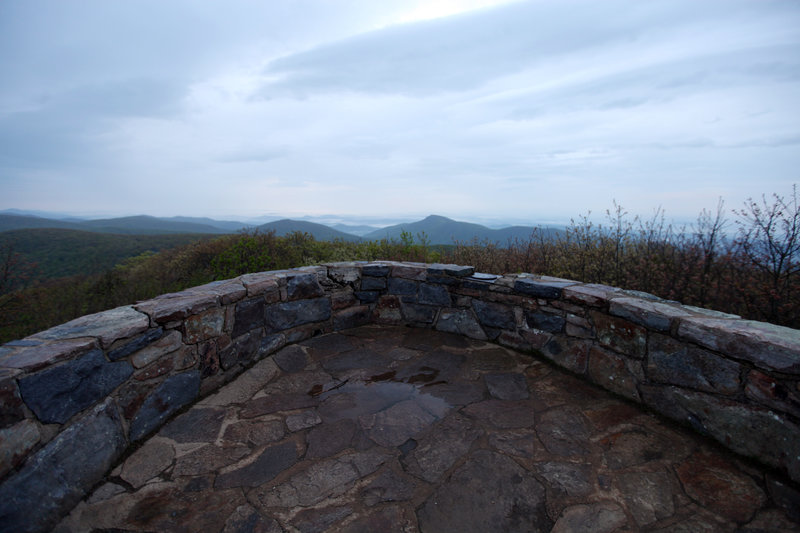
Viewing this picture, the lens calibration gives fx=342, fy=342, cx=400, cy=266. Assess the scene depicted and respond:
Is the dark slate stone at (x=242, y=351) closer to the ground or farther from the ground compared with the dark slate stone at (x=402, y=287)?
closer to the ground

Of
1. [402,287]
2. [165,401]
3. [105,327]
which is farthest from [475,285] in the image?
[105,327]

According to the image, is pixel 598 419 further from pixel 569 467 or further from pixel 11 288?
pixel 11 288

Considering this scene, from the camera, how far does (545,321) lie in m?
2.97

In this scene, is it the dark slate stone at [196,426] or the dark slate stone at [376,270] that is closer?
the dark slate stone at [196,426]

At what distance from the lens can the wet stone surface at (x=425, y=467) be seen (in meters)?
1.55

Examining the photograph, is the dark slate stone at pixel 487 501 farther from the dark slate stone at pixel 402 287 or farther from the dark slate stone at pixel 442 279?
the dark slate stone at pixel 402 287

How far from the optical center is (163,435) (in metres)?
2.10

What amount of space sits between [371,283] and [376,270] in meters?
0.16

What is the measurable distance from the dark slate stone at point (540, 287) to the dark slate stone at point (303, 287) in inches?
77.2

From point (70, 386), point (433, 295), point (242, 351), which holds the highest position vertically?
point (433, 295)

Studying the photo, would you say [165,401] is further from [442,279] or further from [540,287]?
[540,287]

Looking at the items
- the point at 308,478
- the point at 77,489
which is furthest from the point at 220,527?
the point at 77,489

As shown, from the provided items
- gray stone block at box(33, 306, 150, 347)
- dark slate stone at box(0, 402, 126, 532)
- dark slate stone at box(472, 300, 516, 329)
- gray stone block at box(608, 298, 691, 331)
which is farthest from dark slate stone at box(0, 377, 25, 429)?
gray stone block at box(608, 298, 691, 331)

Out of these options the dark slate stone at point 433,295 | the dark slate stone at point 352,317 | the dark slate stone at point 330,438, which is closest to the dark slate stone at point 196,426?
the dark slate stone at point 330,438
